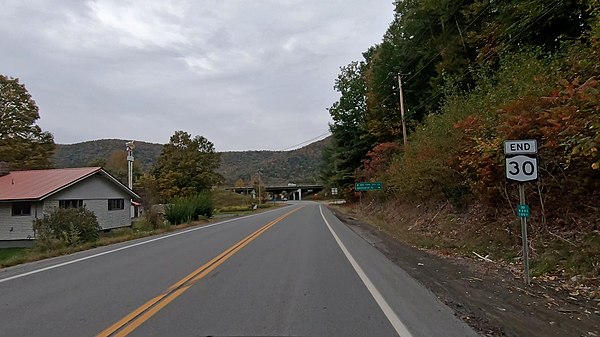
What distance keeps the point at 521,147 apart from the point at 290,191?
159 metres

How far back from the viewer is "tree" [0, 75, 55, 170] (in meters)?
46.9

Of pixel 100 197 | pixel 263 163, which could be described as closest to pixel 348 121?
pixel 100 197

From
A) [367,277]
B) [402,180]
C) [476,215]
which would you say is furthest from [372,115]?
[367,277]

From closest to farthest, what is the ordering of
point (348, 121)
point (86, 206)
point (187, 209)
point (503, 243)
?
point (503, 243) → point (86, 206) → point (187, 209) → point (348, 121)

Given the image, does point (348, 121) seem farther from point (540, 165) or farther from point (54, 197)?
point (540, 165)

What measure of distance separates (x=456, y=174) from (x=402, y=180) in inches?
270

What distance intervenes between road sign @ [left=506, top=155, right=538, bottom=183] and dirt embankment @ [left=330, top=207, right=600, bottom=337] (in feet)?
6.38

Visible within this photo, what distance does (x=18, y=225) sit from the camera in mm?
30141

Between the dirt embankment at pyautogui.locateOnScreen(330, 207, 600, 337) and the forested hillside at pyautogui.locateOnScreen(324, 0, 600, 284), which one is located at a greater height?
the forested hillside at pyautogui.locateOnScreen(324, 0, 600, 284)

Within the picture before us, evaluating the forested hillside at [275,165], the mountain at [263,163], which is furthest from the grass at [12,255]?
the forested hillside at [275,165]

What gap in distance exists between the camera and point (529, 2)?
1602 centimetres

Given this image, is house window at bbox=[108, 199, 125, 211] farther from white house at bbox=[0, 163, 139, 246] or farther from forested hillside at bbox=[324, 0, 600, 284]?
forested hillside at bbox=[324, 0, 600, 284]

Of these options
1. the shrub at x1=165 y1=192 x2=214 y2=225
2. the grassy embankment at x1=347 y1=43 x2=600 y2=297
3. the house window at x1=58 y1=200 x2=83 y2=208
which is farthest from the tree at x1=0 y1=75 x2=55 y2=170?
the grassy embankment at x1=347 y1=43 x2=600 y2=297

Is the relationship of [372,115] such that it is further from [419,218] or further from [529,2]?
[529,2]
